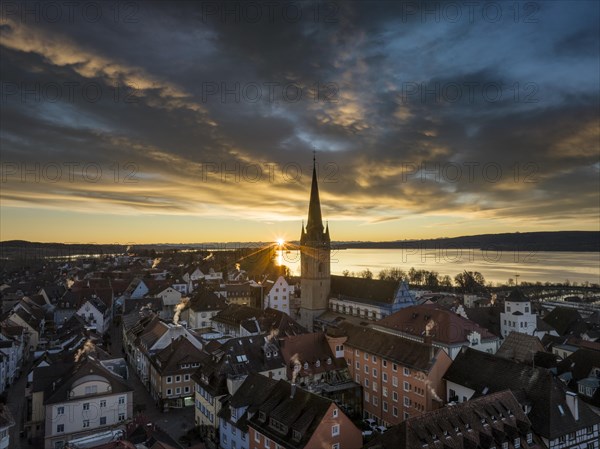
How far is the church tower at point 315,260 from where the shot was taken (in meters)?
69.2

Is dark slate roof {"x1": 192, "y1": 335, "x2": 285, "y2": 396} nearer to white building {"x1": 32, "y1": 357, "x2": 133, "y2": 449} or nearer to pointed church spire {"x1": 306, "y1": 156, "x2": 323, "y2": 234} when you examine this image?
white building {"x1": 32, "y1": 357, "x2": 133, "y2": 449}

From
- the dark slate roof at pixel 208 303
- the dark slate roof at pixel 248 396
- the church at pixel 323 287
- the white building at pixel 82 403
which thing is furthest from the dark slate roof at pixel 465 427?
the dark slate roof at pixel 208 303

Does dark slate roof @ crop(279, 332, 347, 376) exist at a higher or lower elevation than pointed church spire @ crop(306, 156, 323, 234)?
lower

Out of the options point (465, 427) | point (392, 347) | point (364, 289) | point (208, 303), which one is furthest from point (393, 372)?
point (208, 303)

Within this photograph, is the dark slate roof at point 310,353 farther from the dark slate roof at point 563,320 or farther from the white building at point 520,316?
the dark slate roof at point 563,320

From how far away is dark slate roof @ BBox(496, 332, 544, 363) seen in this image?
4475cm

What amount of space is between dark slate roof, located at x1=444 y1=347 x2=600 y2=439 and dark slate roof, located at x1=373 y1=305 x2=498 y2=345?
6637mm

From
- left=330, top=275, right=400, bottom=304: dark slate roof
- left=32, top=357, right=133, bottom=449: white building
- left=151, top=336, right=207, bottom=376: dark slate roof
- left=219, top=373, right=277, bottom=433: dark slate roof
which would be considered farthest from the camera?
left=330, top=275, right=400, bottom=304: dark slate roof

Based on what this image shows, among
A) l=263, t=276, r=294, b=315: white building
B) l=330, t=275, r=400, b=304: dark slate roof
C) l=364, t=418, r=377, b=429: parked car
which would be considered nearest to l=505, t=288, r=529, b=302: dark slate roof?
l=330, t=275, r=400, b=304: dark slate roof

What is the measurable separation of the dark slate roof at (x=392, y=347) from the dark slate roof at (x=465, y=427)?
8238 mm

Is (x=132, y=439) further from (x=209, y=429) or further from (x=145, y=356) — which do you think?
(x=145, y=356)

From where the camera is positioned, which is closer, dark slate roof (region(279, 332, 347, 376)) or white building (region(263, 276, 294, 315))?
dark slate roof (region(279, 332, 347, 376))

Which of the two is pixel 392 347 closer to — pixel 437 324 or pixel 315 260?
pixel 437 324

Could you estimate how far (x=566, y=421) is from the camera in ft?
98.4
